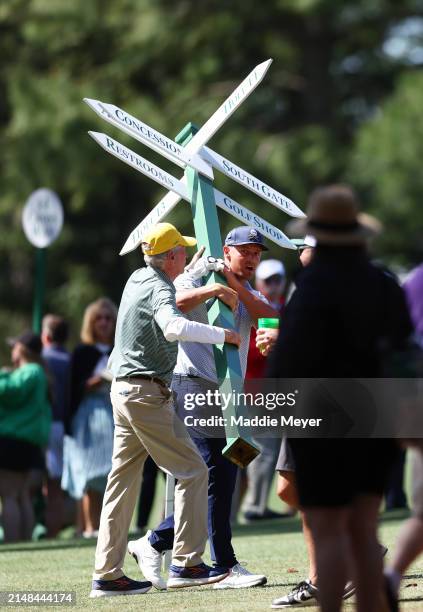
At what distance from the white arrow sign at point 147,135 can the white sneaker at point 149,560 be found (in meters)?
2.19

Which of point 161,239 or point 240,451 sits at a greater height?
point 161,239

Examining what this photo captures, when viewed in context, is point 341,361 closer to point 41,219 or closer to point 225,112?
point 225,112

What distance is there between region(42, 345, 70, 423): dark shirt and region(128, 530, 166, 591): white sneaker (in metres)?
4.99

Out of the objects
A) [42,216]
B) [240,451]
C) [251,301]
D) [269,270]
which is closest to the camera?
[240,451]

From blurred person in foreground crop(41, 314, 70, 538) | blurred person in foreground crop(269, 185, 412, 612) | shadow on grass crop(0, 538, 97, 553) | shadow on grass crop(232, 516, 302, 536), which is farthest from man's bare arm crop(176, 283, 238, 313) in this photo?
blurred person in foreground crop(41, 314, 70, 538)

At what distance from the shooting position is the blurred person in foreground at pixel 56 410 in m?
13.2

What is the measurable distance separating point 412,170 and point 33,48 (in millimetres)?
8253

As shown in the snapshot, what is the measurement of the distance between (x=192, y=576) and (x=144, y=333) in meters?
1.45

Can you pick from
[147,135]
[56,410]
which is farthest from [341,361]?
[56,410]

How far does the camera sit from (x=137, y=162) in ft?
27.5

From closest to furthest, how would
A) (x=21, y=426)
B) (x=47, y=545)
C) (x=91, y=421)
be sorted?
(x=47, y=545) < (x=21, y=426) < (x=91, y=421)

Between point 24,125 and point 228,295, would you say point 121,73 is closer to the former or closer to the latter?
point 24,125

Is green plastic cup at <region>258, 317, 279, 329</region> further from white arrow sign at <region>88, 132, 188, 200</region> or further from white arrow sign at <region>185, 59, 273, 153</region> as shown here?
white arrow sign at <region>185, 59, 273, 153</region>

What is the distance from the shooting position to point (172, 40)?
93.5ft
